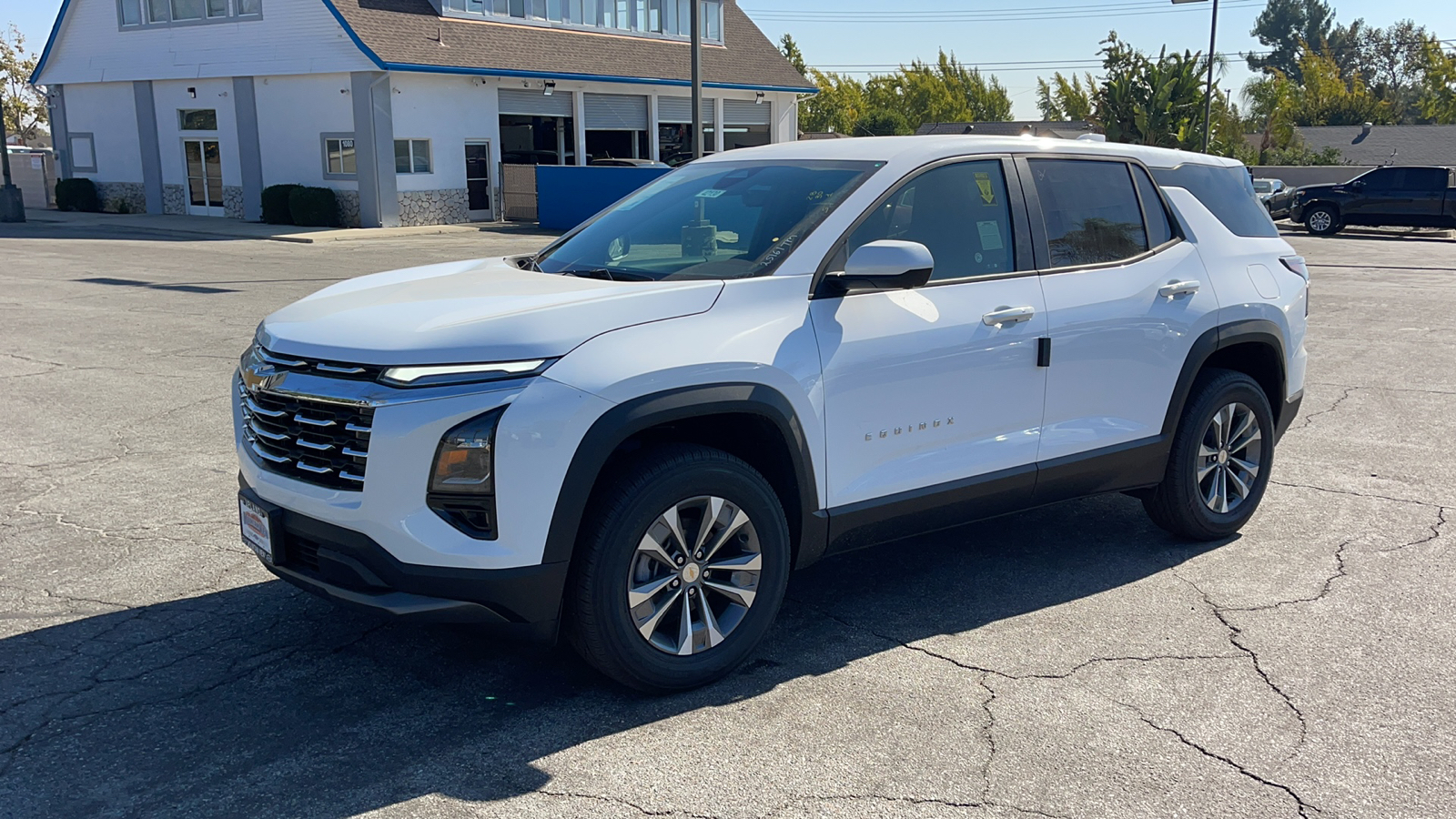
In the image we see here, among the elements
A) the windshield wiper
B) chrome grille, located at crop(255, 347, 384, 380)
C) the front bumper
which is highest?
the windshield wiper

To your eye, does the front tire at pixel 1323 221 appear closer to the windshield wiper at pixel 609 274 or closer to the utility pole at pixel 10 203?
the windshield wiper at pixel 609 274

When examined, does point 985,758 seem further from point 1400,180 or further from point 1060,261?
point 1400,180

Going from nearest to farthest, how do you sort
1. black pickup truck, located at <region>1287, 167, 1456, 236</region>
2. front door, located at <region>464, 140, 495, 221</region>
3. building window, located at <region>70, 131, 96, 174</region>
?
1. black pickup truck, located at <region>1287, 167, 1456, 236</region>
2. front door, located at <region>464, 140, 495, 221</region>
3. building window, located at <region>70, 131, 96, 174</region>

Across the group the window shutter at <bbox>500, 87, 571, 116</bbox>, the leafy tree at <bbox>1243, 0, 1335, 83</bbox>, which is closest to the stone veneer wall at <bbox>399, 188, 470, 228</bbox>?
the window shutter at <bbox>500, 87, 571, 116</bbox>

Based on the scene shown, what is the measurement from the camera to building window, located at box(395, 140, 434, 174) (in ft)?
98.7

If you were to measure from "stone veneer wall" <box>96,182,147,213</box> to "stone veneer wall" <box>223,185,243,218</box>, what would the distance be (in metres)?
3.64

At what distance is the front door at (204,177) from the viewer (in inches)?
1297

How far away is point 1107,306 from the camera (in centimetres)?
515

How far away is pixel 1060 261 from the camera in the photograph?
201 inches

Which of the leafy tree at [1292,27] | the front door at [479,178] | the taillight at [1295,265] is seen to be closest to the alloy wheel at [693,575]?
the taillight at [1295,265]

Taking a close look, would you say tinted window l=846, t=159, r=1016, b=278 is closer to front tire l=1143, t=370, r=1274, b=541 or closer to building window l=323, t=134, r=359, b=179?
front tire l=1143, t=370, r=1274, b=541

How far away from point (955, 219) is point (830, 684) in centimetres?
192

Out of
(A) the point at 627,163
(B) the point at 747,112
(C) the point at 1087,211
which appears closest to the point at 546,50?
(A) the point at 627,163

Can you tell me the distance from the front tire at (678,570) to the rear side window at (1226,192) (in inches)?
113
